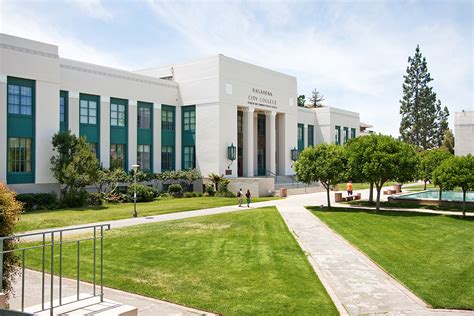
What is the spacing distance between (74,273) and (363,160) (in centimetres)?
2140

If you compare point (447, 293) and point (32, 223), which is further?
point (32, 223)

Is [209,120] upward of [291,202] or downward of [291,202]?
upward

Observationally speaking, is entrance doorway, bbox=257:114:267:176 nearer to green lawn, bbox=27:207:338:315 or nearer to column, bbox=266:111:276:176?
column, bbox=266:111:276:176

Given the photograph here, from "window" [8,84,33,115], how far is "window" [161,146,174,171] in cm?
1460

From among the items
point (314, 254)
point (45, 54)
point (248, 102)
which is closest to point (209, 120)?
point (248, 102)

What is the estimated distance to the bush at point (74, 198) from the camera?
30469mm

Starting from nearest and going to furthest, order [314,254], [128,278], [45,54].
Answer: [128,278]
[314,254]
[45,54]

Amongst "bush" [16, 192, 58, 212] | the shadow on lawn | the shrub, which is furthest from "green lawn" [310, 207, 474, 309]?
"bush" [16, 192, 58, 212]

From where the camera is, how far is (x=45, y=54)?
31.0 meters

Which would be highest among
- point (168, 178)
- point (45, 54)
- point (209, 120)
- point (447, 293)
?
point (45, 54)

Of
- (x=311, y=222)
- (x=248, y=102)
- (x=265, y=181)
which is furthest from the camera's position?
(x=248, y=102)

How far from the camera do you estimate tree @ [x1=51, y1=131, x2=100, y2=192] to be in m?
30.4

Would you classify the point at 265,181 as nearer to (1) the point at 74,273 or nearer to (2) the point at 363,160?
(2) the point at 363,160

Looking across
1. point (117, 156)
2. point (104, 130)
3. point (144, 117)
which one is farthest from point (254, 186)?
point (104, 130)
